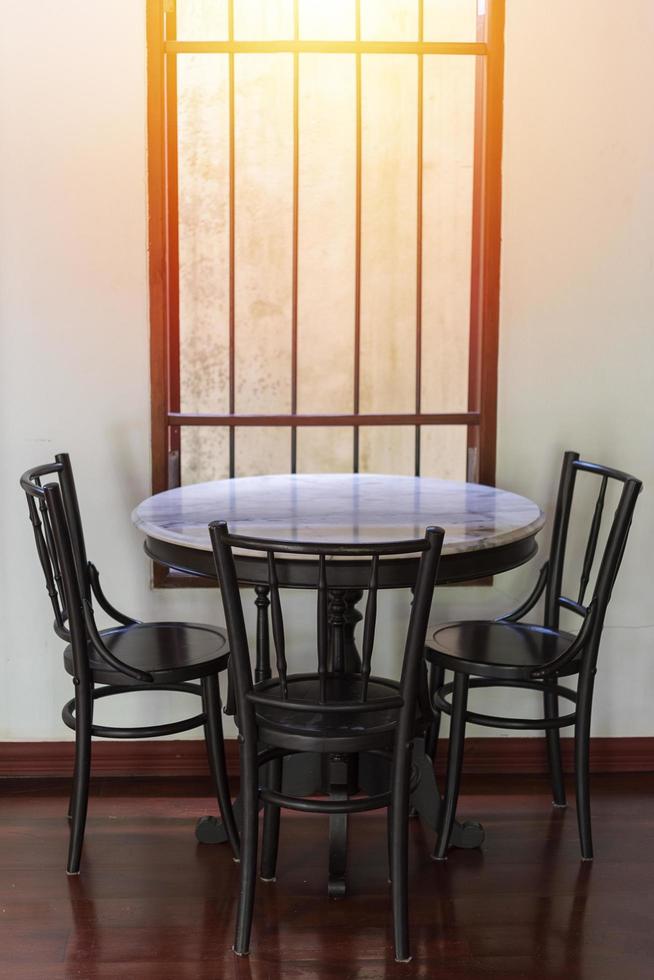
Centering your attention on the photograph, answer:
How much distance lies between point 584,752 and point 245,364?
67.2 inches

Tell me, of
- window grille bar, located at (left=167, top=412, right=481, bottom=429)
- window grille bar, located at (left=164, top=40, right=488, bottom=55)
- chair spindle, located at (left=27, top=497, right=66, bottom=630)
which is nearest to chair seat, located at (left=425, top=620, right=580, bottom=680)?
window grille bar, located at (left=167, top=412, right=481, bottom=429)

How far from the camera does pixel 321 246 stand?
3.62 meters

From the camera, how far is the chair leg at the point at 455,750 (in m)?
2.79

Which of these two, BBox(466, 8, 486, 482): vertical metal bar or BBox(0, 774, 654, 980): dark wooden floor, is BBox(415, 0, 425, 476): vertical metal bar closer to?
BBox(466, 8, 486, 482): vertical metal bar

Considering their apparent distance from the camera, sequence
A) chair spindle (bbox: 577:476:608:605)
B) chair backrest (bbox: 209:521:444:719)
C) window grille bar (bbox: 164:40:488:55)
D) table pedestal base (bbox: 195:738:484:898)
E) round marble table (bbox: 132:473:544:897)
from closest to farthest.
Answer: chair backrest (bbox: 209:521:444:719)
round marble table (bbox: 132:473:544:897)
table pedestal base (bbox: 195:738:484:898)
chair spindle (bbox: 577:476:608:605)
window grille bar (bbox: 164:40:488:55)

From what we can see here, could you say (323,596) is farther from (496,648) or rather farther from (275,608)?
(496,648)

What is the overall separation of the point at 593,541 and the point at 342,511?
802mm

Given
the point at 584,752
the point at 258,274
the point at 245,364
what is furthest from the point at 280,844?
the point at 258,274

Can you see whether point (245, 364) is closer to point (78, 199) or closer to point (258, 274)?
point (258, 274)

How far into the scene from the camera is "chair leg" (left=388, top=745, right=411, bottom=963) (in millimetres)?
2342

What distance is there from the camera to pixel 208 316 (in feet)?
11.6

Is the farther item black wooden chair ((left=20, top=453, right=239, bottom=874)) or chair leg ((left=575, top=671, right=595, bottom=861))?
chair leg ((left=575, top=671, right=595, bottom=861))

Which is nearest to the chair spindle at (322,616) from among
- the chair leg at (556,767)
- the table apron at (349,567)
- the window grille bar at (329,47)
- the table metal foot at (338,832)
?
the table apron at (349,567)

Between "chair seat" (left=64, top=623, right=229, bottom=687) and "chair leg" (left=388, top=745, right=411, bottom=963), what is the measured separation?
2.07ft
